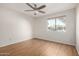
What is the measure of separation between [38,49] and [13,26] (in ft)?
1.87

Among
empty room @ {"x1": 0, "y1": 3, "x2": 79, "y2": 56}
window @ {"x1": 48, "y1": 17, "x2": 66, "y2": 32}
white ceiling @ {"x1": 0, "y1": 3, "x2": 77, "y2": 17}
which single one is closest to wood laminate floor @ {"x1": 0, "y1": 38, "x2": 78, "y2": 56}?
empty room @ {"x1": 0, "y1": 3, "x2": 79, "y2": 56}

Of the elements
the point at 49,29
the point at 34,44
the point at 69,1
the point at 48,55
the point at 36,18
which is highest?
the point at 69,1

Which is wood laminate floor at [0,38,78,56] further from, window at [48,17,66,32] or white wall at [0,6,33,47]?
window at [48,17,66,32]

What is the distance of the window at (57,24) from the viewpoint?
1.29 metres

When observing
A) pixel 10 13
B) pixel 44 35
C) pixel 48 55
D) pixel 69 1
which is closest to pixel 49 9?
pixel 69 1

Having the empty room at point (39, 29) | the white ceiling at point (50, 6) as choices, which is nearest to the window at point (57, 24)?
the empty room at point (39, 29)

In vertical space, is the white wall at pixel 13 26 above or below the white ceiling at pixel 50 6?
below

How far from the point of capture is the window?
129 cm

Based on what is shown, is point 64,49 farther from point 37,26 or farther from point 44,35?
point 37,26

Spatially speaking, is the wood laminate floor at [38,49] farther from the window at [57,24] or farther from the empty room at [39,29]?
the window at [57,24]

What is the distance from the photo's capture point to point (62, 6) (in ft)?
4.09

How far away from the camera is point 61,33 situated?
1.31 m

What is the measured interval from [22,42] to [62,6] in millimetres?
889

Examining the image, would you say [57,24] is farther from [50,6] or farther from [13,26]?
[13,26]
